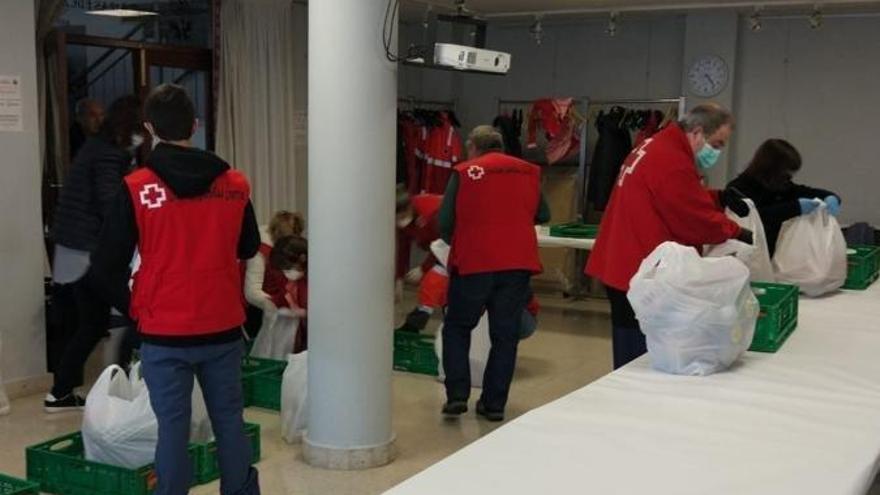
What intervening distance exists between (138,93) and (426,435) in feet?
11.2

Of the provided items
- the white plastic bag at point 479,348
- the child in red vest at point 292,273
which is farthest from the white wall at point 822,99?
the child in red vest at point 292,273

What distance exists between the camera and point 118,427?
3.30 meters

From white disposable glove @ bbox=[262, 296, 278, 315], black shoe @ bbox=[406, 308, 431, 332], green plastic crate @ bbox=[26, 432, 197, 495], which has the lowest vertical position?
green plastic crate @ bbox=[26, 432, 197, 495]

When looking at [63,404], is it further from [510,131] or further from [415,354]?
[510,131]

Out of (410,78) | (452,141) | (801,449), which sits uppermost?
(410,78)

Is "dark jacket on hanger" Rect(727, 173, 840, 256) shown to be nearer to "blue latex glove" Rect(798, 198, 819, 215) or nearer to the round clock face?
"blue latex glove" Rect(798, 198, 819, 215)

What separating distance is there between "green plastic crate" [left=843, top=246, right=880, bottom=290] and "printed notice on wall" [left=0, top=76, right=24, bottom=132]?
3.93 meters

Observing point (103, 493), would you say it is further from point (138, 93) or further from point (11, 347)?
point (138, 93)

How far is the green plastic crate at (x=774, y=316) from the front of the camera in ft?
Result: 9.18

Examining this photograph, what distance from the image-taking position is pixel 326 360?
3.75 meters

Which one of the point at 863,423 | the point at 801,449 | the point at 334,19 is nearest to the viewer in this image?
the point at 801,449

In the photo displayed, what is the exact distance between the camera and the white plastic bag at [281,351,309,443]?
13.2 feet

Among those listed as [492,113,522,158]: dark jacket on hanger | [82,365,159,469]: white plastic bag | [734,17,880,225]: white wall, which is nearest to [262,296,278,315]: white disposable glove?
[82,365,159,469]: white plastic bag

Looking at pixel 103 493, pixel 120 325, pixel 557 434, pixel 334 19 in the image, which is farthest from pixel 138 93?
pixel 557 434
